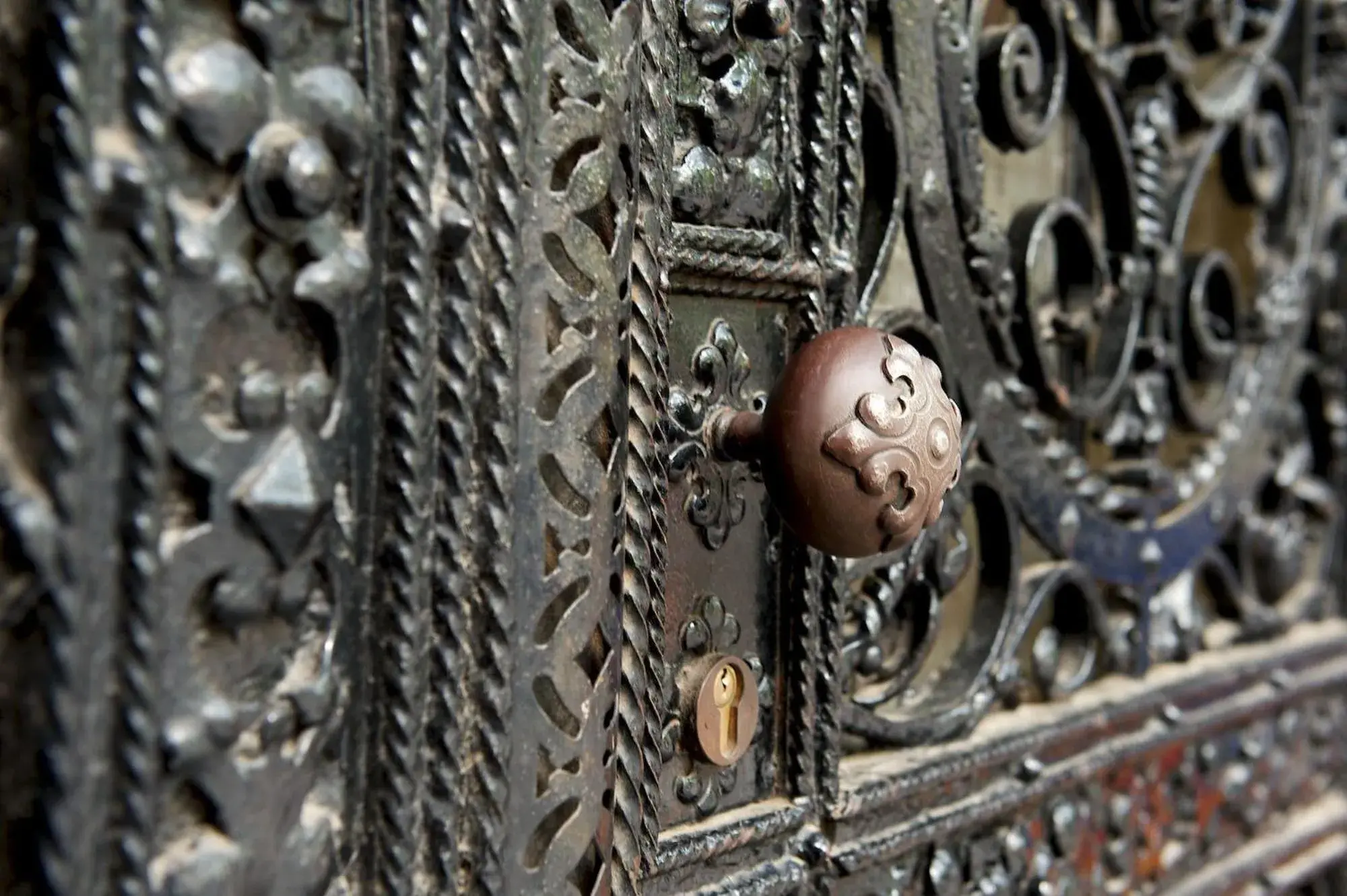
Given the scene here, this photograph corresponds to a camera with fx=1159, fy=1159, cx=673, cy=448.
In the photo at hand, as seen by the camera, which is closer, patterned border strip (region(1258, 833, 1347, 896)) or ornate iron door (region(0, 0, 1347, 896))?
ornate iron door (region(0, 0, 1347, 896))

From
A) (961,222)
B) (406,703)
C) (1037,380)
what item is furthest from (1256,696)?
(406,703)

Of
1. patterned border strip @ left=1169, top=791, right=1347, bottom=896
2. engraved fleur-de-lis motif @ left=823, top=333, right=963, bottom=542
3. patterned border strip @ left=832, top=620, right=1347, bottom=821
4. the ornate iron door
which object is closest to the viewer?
the ornate iron door

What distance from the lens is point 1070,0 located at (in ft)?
2.52

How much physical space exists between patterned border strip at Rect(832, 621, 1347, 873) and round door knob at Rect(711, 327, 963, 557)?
8.2 inches

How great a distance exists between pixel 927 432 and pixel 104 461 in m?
0.30

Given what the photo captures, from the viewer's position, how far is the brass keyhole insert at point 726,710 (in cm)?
52

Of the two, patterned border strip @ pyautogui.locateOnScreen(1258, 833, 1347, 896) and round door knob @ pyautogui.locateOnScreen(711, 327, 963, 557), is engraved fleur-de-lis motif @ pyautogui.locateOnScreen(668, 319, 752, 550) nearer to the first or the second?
round door knob @ pyautogui.locateOnScreen(711, 327, 963, 557)

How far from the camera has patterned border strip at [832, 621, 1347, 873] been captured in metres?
0.61

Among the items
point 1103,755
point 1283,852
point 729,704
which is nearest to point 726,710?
point 729,704

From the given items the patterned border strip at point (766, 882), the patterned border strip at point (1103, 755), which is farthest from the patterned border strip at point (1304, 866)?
the patterned border strip at point (766, 882)

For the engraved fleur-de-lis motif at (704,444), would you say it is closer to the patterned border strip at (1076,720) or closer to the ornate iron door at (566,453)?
the ornate iron door at (566,453)

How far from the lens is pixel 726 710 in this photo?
1.74 feet

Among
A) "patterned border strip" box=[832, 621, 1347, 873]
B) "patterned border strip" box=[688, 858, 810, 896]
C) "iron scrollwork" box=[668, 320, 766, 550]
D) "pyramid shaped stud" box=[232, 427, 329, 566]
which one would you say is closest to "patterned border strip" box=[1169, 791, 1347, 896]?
"patterned border strip" box=[832, 621, 1347, 873]

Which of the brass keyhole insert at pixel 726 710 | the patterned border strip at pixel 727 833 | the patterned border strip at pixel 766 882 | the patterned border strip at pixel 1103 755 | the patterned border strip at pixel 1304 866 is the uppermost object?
the brass keyhole insert at pixel 726 710
